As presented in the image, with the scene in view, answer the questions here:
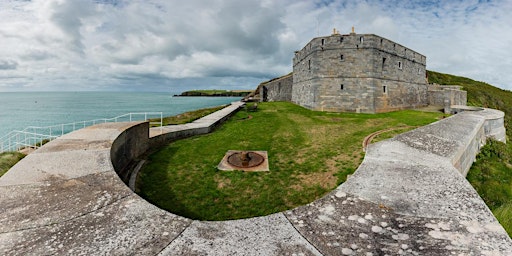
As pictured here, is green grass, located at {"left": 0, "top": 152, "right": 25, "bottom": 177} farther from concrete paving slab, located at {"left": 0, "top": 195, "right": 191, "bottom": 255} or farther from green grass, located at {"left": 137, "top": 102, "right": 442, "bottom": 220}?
concrete paving slab, located at {"left": 0, "top": 195, "right": 191, "bottom": 255}

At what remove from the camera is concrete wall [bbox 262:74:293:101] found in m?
34.9

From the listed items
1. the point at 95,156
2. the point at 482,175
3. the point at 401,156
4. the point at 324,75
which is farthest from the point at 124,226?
the point at 324,75

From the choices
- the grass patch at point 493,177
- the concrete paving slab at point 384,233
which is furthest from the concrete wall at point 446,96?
the concrete paving slab at point 384,233

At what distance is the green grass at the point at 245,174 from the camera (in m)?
5.59

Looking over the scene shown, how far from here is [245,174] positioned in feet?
23.4

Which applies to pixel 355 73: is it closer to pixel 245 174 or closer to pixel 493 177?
pixel 493 177

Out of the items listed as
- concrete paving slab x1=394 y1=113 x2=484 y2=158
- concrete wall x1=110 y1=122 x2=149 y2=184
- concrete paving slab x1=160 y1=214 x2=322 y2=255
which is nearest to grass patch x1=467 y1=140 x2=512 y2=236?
concrete paving slab x1=394 y1=113 x2=484 y2=158

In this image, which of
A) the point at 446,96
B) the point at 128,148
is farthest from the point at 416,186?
the point at 446,96

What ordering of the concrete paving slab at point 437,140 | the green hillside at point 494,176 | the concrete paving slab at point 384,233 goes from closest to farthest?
the concrete paving slab at point 384,233
the concrete paving slab at point 437,140
the green hillside at point 494,176

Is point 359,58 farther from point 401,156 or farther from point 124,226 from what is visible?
point 124,226

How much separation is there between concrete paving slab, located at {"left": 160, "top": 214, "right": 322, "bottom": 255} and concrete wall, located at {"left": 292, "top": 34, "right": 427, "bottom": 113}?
793 inches

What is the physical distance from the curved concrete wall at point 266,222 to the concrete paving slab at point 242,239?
0.04ft

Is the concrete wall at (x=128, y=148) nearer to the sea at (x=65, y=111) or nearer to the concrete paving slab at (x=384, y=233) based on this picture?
the concrete paving slab at (x=384, y=233)

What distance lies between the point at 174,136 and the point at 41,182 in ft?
23.7
